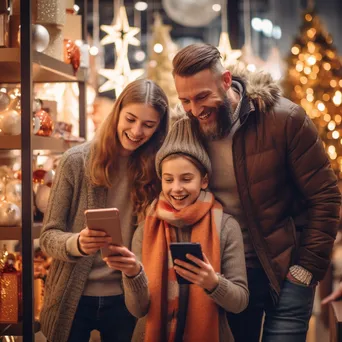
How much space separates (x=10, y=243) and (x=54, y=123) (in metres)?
0.77

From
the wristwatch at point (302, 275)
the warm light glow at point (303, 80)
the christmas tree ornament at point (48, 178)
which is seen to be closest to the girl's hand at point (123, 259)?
the wristwatch at point (302, 275)

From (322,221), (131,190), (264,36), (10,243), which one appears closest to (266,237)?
(322,221)

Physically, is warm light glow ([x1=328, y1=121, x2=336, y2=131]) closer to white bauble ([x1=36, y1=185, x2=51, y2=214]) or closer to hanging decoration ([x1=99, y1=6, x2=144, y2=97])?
hanging decoration ([x1=99, y1=6, x2=144, y2=97])

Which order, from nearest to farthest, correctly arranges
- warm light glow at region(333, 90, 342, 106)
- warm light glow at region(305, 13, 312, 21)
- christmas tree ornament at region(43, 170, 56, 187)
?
christmas tree ornament at region(43, 170, 56, 187) < warm light glow at region(333, 90, 342, 106) < warm light glow at region(305, 13, 312, 21)

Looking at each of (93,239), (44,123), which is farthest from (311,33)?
(93,239)

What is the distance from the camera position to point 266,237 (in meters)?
2.70

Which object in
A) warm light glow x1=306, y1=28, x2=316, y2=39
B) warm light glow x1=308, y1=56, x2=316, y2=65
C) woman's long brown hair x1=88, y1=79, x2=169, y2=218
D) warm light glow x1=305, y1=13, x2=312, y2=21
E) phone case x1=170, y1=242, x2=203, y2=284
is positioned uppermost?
warm light glow x1=305, y1=13, x2=312, y2=21

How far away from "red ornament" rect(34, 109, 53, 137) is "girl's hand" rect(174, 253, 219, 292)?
5.01ft

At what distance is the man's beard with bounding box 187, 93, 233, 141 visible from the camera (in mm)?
2627

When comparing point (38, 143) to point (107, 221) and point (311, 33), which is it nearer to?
point (107, 221)

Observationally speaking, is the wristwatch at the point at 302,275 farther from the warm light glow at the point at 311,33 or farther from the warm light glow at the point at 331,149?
the warm light glow at the point at 311,33

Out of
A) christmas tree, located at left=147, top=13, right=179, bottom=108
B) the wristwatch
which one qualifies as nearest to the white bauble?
the wristwatch

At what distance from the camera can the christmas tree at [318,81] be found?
776 centimetres

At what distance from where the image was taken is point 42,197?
12.8ft
